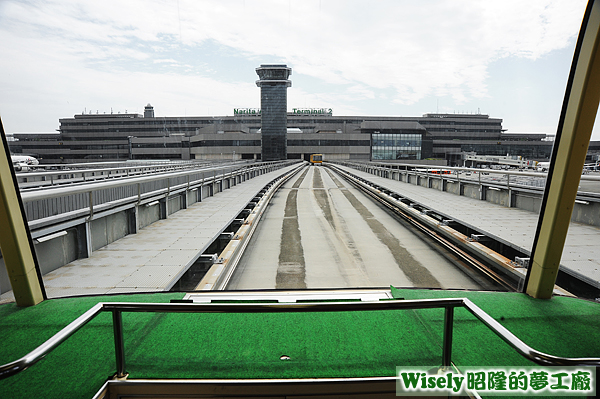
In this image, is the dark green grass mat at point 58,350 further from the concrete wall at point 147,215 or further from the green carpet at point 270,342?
the concrete wall at point 147,215

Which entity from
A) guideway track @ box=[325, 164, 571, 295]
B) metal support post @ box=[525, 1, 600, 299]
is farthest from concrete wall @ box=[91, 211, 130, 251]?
guideway track @ box=[325, 164, 571, 295]

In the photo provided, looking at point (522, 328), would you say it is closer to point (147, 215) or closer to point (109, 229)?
point (109, 229)

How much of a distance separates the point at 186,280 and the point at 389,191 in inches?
549

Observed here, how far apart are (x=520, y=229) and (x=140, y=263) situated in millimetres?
7839

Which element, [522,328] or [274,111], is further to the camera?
[274,111]

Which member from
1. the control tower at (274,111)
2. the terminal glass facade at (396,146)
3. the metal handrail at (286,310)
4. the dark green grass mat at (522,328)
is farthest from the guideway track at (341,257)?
the terminal glass facade at (396,146)

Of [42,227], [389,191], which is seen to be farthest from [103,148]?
[42,227]

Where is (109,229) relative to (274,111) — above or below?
below

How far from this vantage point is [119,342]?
2.68 meters

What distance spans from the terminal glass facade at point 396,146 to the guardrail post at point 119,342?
91.1 meters

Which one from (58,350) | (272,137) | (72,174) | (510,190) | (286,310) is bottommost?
(58,350)

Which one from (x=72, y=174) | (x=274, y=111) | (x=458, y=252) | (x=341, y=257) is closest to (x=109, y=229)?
(x=341, y=257)

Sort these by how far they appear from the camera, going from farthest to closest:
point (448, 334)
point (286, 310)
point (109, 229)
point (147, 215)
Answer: point (147, 215) → point (109, 229) → point (448, 334) → point (286, 310)

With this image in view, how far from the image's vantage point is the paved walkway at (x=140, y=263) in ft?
15.1
